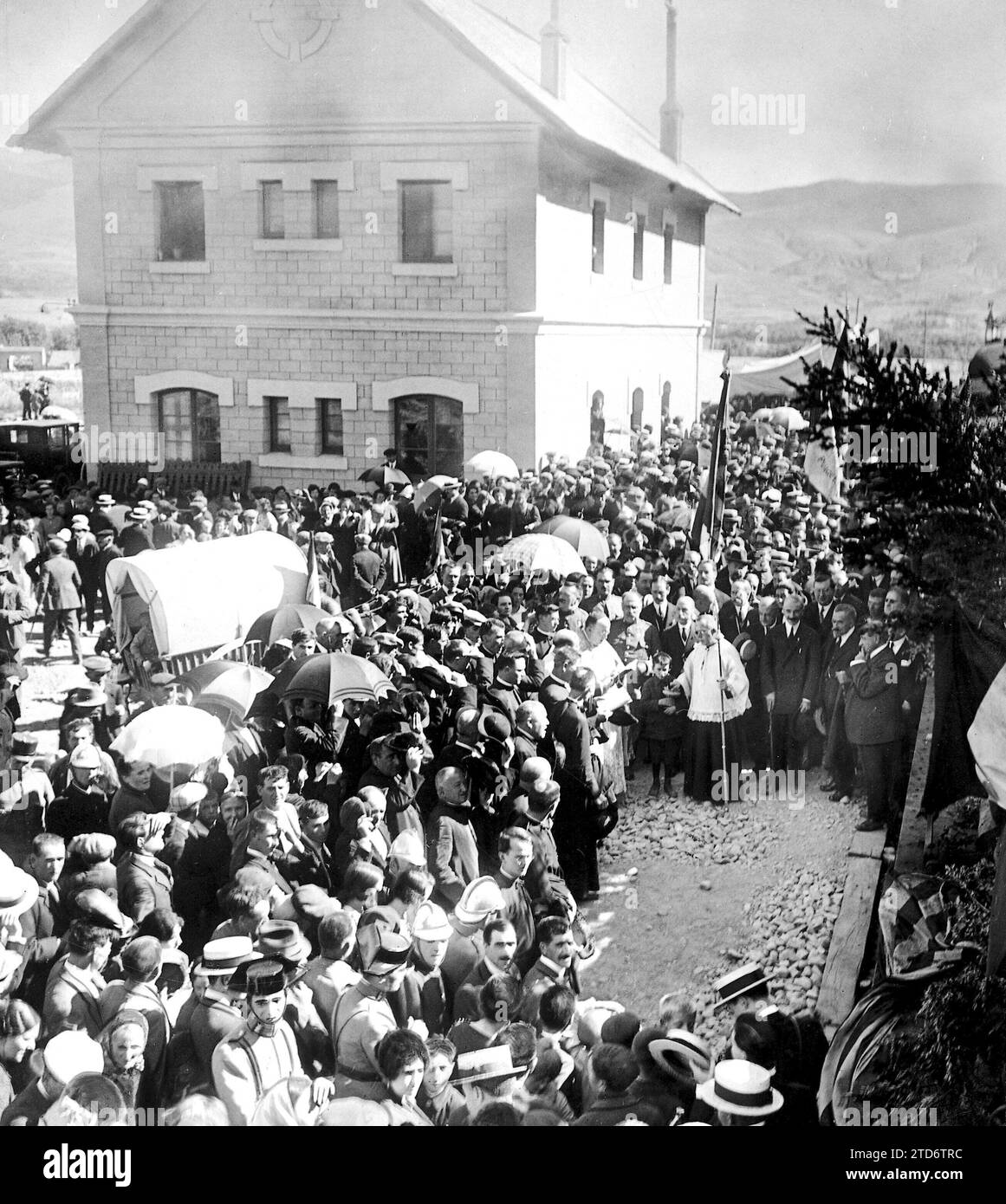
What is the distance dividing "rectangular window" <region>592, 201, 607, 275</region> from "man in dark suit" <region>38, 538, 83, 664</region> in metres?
3.45

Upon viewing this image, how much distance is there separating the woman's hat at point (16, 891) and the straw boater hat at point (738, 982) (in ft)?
9.57

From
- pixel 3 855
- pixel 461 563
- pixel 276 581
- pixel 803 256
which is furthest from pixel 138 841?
pixel 803 256

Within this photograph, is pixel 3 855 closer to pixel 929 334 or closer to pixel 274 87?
pixel 274 87

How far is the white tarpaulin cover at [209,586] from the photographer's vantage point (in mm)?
6824

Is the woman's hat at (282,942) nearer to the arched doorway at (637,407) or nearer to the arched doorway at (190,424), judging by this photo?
the arched doorway at (190,424)

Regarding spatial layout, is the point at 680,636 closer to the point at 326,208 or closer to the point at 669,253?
the point at 669,253

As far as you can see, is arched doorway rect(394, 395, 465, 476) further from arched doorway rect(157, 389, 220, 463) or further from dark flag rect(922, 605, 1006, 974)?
dark flag rect(922, 605, 1006, 974)

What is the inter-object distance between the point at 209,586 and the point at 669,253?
293cm

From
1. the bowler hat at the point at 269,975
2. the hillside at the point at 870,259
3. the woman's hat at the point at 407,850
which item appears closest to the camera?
the bowler hat at the point at 269,975

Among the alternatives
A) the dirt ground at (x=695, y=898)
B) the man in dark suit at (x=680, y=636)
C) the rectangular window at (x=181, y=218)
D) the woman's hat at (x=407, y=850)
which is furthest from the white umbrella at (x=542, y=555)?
the rectangular window at (x=181, y=218)

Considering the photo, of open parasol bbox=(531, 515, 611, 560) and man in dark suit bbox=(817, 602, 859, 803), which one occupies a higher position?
open parasol bbox=(531, 515, 611, 560)

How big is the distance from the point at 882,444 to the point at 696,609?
1540 mm

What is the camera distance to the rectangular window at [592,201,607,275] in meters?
6.62

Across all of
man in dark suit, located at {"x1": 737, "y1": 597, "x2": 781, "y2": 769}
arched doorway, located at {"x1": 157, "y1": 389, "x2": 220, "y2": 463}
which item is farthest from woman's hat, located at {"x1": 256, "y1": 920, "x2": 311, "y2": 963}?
arched doorway, located at {"x1": 157, "y1": 389, "x2": 220, "y2": 463}
